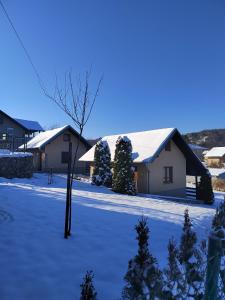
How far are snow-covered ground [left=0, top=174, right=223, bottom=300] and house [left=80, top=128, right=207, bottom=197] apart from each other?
11189 millimetres

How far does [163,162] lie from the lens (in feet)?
76.1

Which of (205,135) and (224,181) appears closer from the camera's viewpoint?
(224,181)

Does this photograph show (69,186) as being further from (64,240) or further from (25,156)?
(25,156)

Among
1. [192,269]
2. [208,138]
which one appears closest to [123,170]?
[192,269]

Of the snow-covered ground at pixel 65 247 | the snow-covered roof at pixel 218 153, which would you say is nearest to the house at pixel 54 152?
the snow-covered ground at pixel 65 247

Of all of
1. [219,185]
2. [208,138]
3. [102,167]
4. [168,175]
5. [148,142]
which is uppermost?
[208,138]

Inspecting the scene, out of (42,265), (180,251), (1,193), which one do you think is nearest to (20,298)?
(42,265)

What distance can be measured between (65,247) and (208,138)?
322 feet

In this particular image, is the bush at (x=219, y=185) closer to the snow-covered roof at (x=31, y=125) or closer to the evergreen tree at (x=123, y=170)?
the evergreen tree at (x=123, y=170)

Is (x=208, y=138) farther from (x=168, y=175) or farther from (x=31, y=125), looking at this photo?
(x=168, y=175)

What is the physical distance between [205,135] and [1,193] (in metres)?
94.7

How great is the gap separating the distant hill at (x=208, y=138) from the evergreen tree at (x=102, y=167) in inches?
3039

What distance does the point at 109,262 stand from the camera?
5426 millimetres

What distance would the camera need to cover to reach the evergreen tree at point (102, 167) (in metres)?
22.0
